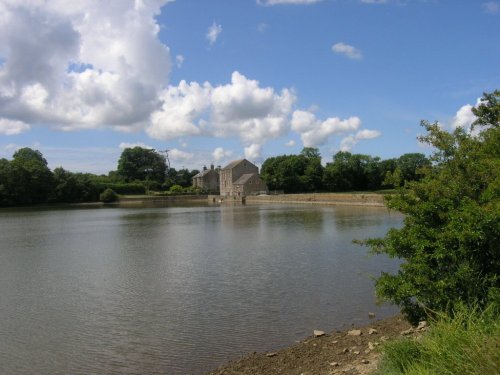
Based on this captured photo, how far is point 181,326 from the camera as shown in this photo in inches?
477

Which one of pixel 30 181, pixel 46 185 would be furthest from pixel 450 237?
pixel 46 185

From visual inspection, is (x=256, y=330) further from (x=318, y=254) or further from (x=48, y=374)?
(x=318, y=254)

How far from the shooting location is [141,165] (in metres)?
142

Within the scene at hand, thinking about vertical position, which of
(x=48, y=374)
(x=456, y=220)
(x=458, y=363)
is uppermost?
(x=456, y=220)

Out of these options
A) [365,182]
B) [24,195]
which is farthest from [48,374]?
[365,182]

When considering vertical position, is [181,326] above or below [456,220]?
below

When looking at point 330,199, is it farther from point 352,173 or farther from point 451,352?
point 451,352

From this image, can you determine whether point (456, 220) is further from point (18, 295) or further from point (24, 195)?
point (24, 195)

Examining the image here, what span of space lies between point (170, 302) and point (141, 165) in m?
132

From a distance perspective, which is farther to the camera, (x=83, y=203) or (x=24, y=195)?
(x=83, y=203)

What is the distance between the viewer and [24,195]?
9231 centimetres

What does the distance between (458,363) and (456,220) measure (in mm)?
3297

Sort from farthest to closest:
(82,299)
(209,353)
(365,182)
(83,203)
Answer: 1. (365,182)
2. (83,203)
3. (82,299)
4. (209,353)

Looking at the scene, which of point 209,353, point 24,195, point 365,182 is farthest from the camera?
point 365,182
